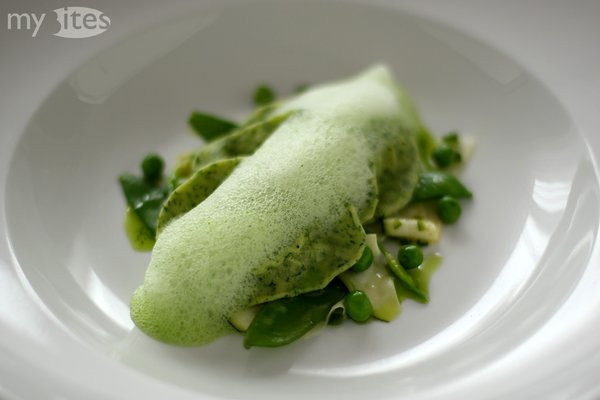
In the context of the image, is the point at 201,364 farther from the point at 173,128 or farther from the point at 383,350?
the point at 173,128

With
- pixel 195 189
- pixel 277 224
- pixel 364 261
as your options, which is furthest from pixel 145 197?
Result: pixel 364 261

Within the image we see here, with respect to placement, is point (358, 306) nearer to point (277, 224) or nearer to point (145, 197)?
point (277, 224)

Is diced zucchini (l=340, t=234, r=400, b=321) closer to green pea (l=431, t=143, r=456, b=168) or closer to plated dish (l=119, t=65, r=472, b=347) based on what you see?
plated dish (l=119, t=65, r=472, b=347)

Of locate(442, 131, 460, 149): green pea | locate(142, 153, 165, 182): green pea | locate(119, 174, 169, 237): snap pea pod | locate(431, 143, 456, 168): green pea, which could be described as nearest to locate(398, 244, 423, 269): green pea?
locate(431, 143, 456, 168): green pea

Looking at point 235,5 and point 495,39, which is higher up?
point 235,5

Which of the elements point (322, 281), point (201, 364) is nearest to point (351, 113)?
point (322, 281)

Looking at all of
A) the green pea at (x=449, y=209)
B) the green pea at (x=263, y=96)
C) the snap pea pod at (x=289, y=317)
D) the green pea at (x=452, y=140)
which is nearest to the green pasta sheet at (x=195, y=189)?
the snap pea pod at (x=289, y=317)
